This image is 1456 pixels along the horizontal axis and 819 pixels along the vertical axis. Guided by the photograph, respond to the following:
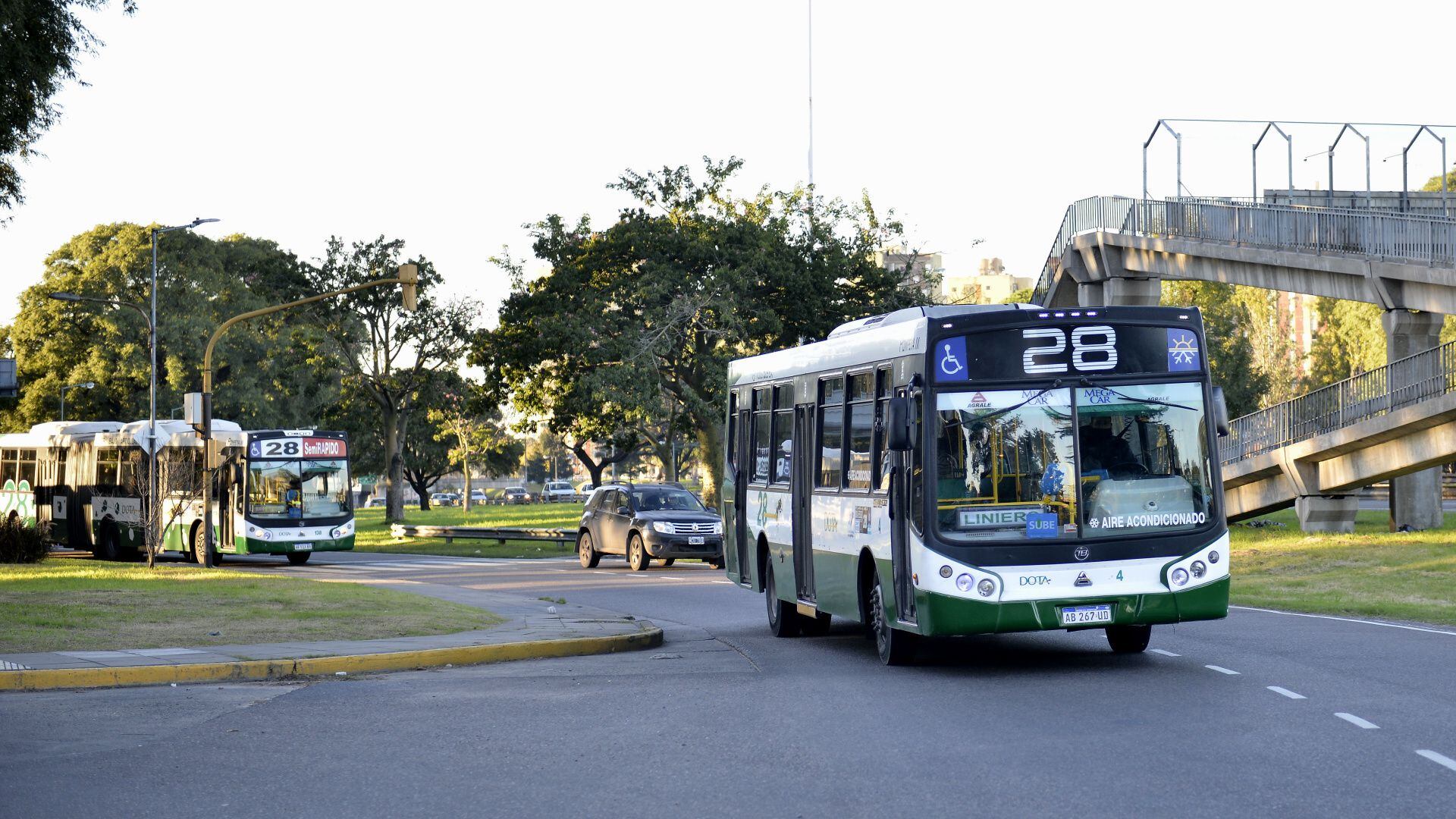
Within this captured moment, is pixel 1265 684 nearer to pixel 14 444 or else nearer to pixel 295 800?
pixel 295 800

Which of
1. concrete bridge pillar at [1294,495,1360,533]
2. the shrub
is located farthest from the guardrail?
concrete bridge pillar at [1294,495,1360,533]

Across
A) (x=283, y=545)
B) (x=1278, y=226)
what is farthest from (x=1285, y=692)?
(x=283, y=545)

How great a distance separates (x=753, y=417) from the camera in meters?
18.3

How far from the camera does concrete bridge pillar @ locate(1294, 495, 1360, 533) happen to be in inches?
1382

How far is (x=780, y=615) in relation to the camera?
17.2 meters

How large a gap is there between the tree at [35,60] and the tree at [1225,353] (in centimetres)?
4171

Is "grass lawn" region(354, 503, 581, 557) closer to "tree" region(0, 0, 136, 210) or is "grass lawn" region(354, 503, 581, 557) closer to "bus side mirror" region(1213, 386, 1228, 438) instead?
"tree" region(0, 0, 136, 210)

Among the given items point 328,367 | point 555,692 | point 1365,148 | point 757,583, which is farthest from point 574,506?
point 555,692

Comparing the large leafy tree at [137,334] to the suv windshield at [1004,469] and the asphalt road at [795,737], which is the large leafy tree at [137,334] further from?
the suv windshield at [1004,469]

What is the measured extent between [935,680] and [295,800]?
20.0 ft

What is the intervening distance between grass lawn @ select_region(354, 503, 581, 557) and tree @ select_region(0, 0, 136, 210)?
2221cm

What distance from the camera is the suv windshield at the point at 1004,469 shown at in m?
12.8

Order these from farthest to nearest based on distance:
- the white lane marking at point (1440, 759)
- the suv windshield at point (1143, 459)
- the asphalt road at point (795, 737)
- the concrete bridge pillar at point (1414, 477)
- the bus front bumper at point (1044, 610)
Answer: the concrete bridge pillar at point (1414, 477)
the suv windshield at point (1143, 459)
the bus front bumper at point (1044, 610)
the white lane marking at point (1440, 759)
the asphalt road at point (795, 737)

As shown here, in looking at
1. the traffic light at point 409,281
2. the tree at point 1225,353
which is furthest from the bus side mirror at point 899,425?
the tree at point 1225,353
